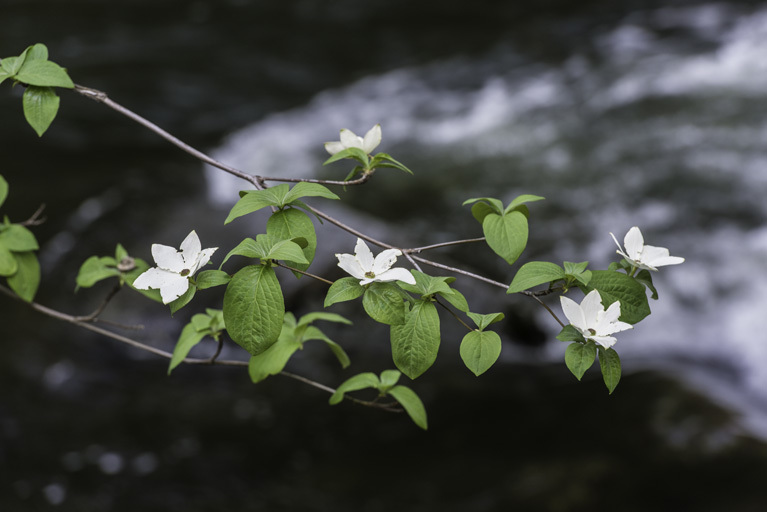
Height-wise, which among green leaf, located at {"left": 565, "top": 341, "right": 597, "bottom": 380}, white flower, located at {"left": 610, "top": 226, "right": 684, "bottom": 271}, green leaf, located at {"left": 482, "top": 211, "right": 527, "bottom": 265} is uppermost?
white flower, located at {"left": 610, "top": 226, "right": 684, "bottom": 271}

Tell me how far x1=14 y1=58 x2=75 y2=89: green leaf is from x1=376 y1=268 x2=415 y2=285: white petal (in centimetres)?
59

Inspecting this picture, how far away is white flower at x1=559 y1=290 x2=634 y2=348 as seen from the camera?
0.84 meters

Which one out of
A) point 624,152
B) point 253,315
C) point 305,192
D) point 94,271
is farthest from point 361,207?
point 253,315

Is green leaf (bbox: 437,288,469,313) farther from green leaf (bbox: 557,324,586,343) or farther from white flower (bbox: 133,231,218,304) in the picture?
white flower (bbox: 133,231,218,304)

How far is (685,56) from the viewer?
6.61m

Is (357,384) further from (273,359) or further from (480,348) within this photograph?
(480,348)

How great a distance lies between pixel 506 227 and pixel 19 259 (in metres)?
1.02

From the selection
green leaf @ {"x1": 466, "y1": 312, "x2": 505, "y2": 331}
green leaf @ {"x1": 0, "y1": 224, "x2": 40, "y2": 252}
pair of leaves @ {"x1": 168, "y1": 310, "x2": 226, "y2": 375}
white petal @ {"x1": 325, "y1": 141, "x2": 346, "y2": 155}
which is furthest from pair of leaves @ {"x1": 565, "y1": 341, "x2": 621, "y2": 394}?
green leaf @ {"x1": 0, "y1": 224, "x2": 40, "y2": 252}

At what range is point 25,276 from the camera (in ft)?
4.52

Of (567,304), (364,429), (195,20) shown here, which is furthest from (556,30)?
(567,304)

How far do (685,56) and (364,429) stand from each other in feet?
17.9

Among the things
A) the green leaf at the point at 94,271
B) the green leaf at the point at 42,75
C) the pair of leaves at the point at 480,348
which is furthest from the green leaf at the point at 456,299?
the green leaf at the point at 94,271

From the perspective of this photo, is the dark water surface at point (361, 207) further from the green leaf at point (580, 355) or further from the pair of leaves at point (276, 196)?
the pair of leaves at point (276, 196)

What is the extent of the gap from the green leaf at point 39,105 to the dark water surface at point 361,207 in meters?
2.02
